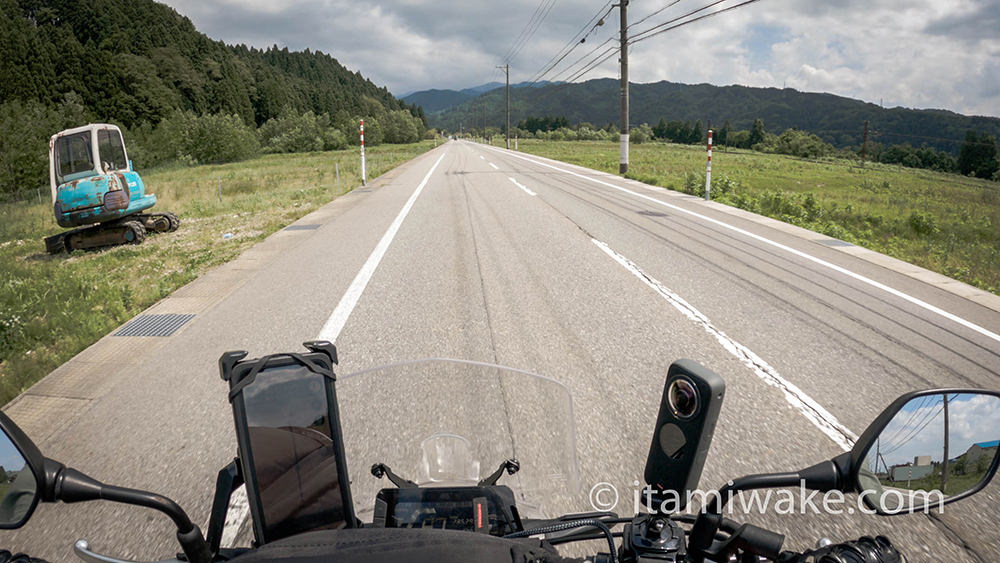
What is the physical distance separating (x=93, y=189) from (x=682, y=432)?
15.2m

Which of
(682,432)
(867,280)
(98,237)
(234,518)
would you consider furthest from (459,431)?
(98,237)

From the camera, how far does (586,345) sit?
5.09 metres

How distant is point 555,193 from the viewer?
1708 cm

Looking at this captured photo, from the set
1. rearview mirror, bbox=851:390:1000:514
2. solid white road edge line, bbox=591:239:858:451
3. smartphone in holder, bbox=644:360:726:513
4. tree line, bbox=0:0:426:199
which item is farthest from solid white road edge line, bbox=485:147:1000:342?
tree line, bbox=0:0:426:199

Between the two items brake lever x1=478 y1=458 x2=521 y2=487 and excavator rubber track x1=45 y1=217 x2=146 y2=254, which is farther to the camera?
excavator rubber track x1=45 y1=217 x2=146 y2=254

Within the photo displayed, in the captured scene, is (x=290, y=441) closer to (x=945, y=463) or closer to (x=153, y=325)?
(x=945, y=463)

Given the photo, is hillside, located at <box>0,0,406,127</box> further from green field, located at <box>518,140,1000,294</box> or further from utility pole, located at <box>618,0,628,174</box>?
green field, located at <box>518,140,1000,294</box>

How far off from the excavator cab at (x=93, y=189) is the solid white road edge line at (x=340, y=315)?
6.54 m

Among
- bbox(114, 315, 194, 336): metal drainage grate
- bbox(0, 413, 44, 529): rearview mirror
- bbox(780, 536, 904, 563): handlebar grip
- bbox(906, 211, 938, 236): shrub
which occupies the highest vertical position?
bbox(0, 413, 44, 529): rearview mirror

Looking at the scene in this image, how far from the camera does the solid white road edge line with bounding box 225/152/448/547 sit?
2.66 m

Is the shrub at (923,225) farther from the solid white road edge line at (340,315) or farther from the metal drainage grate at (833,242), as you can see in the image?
the solid white road edge line at (340,315)

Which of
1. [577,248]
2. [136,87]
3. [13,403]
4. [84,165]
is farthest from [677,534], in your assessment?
[136,87]

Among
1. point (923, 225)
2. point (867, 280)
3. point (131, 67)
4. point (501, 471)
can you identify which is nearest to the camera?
point (501, 471)

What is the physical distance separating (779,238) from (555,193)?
7.71m
